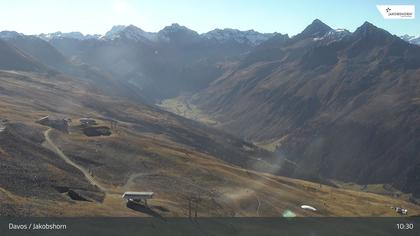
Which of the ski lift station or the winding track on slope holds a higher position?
the winding track on slope

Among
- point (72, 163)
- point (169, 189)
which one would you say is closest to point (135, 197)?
point (169, 189)

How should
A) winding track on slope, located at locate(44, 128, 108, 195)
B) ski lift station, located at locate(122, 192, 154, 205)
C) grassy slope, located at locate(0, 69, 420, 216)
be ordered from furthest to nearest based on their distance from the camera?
1. winding track on slope, located at locate(44, 128, 108, 195)
2. ski lift station, located at locate(122, 192, 154, 205)
3. grassy slope, located at locate(0, 69, 420, 216)

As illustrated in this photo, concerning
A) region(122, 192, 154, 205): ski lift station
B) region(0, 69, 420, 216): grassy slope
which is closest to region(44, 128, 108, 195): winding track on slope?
region(0, 69, 420, 216): grassy slope

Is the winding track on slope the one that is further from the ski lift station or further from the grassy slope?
the ski lift station

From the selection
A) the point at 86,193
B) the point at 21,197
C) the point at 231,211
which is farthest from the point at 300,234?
the point at 21,197

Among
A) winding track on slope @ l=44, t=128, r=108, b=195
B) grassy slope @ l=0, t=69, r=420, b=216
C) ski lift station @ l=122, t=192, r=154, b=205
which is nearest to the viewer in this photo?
grassy slope @ l=0, t=69, r=420, b=216

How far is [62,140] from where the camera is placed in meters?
164

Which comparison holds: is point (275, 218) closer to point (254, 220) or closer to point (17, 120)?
point (254, 220)

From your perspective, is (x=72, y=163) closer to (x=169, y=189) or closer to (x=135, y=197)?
(x=169, y=189)

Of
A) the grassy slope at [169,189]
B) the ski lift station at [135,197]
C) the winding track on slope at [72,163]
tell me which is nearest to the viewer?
the grassy slope at [169,189]

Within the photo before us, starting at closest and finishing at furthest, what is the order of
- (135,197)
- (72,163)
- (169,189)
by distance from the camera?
(135,197), (169,189), (72,163)

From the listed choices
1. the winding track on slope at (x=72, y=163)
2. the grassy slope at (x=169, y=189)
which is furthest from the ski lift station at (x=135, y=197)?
the winding track on slope at (x=72, y=163)

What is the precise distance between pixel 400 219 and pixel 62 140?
343 feet

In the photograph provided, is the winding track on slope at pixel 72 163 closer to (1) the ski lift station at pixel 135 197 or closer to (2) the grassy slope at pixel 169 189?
(2) the grassy slope at pixel 169 189
